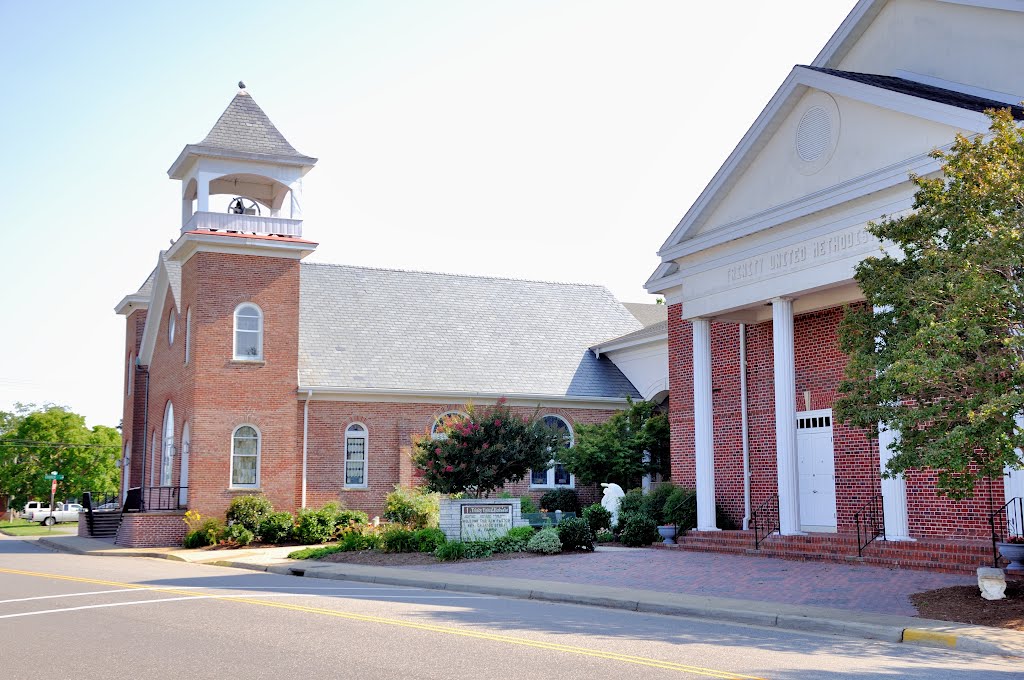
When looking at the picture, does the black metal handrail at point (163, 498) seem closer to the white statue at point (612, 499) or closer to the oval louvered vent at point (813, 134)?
the white statue at point (612, 499)

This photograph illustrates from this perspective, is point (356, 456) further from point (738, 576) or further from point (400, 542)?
point (738, 576)

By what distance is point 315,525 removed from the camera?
30.8 meters

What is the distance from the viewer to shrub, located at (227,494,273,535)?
3048 cm

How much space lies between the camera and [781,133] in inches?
876

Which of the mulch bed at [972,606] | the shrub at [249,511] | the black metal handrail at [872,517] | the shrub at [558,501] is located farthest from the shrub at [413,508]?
the mulch bed at [972,606]

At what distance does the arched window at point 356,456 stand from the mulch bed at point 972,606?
76.3 feet

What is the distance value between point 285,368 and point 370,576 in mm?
14724

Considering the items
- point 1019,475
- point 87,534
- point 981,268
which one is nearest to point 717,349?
point 1019,475

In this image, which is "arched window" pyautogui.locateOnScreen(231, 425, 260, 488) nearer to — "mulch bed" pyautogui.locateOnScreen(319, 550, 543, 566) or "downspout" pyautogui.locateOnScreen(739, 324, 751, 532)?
"mulch bed" pyautogui.locateOnScreen(319, 550, 543, 566)

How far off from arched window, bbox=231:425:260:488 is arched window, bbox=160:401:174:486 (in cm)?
374

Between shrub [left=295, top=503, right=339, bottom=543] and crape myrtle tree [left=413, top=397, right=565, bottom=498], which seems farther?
shrub [left=295, top=503, right=339, bottom=543]

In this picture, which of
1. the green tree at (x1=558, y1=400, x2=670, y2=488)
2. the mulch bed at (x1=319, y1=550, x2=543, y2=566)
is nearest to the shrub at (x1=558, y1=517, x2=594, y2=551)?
the mulch bed at (x1=319, y1=550, x2=543, y2=566)

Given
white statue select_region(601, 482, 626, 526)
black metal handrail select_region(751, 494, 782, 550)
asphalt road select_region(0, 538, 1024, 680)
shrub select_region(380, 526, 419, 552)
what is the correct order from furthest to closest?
white statue select_region(601, 482, 626, 526) < shrub select_region(380, 526, 419, 552) < black metal handrail select_region(751, 494, 782, 550) < asphalt road select_region(0, 538, 1024, 680)

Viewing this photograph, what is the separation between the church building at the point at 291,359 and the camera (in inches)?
1271
